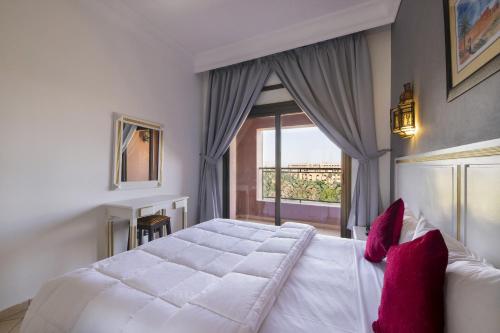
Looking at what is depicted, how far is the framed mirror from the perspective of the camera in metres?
2.44

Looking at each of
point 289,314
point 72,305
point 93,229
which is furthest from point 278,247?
point 93,229

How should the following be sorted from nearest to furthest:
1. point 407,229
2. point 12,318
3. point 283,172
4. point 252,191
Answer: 1. point 407,229
2. point 12,318
3. point 283,172
4. point 252,191

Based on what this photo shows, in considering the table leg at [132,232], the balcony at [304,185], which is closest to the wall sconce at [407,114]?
the balcony at [304,185]

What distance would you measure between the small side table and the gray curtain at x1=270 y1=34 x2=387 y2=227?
134 millimetres

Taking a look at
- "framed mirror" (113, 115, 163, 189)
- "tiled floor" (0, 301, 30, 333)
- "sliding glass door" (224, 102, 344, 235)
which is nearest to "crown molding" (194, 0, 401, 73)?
"sliding glass door" (224, 102, 344, 235)

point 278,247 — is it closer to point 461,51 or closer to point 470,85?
point 470,85

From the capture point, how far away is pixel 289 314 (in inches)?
34.5

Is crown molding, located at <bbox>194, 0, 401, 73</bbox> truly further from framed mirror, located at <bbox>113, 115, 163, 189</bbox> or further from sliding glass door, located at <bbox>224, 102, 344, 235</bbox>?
framed mirror, located at <bbox>113, 115, 163, 189</bbox>

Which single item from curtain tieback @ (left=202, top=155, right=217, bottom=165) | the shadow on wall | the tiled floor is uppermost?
curtain tieback @ (left=202, top=155, right=217, bottom=165)

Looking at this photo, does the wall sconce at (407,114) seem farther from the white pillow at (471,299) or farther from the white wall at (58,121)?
the white wall at (58,121)

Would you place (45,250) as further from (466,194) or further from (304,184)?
(304,184)

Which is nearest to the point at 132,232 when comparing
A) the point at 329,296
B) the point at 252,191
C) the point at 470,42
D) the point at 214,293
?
the point at 214,293

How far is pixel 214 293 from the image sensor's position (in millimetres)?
903

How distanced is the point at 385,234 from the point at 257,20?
2.66 m
